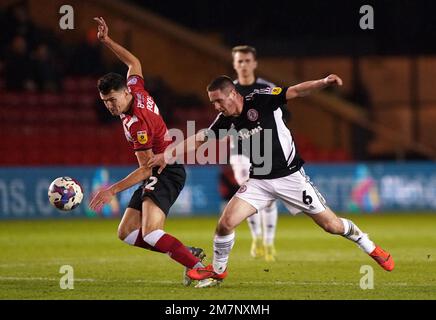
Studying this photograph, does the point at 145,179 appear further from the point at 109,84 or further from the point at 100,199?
the point at 109,84

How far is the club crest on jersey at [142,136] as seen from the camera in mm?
9102

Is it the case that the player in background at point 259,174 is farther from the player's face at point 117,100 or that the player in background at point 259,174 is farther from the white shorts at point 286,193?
the player's face at point 117,100

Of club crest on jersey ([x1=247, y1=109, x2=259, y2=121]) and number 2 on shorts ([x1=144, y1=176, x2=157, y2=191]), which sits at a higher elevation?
club crest on jersey ([x1=247, y1=109, x2=259, y2=121])

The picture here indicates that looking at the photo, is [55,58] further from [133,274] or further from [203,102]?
[133,274]

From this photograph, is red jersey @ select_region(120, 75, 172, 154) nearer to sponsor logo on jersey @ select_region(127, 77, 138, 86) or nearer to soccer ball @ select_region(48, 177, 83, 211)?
sponsor logo on jersey @ select_region(127, 77, 138, 86)

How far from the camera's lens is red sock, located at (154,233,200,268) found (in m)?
9.08

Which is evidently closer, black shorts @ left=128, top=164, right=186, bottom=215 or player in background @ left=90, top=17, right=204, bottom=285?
player in background @ left=90, top=17, right=204, bottom=285

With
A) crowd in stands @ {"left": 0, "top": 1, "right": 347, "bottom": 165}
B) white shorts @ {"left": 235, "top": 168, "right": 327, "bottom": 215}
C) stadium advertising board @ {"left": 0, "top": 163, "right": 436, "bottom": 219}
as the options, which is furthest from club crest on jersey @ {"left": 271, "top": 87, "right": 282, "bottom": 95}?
crowd in stands @ {"left": 0, "top": 1, "right": 347, "bottom": 165}

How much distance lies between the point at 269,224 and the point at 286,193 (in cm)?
303

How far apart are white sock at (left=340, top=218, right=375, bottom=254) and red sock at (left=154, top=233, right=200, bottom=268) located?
155 cm

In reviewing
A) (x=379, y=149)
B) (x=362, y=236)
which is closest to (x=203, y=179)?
(x=379, y=149)

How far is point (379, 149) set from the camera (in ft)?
81.7

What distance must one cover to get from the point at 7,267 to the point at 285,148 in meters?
3.87

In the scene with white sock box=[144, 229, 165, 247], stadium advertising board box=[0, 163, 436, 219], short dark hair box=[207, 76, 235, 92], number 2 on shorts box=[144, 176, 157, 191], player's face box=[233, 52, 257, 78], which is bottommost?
stadium advertising board box=[0, 163, 436, 219]
